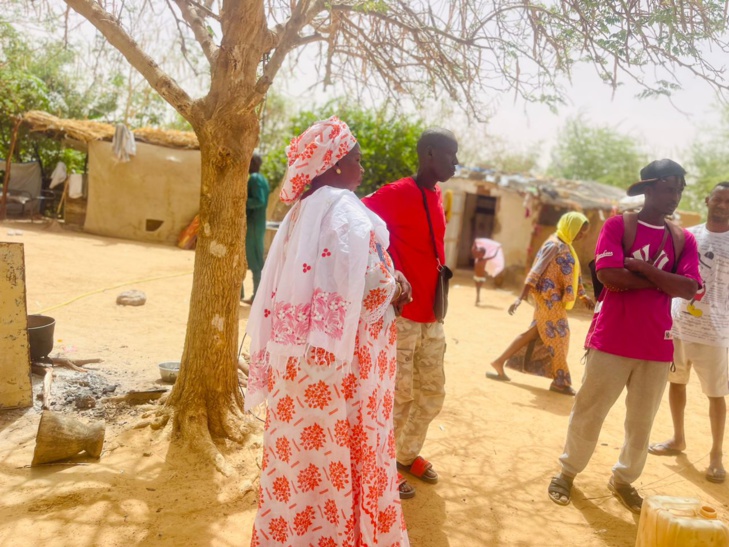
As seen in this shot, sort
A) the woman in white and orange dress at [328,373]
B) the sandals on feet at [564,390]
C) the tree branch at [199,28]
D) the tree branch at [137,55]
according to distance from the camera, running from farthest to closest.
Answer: the sandals on feet at [564,390], the tree branch at [199,28], the tree branch at [137,55], the woman in white and orange dress at [328,373]

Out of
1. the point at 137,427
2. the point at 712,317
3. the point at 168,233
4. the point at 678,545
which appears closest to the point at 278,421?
the point at 678,545

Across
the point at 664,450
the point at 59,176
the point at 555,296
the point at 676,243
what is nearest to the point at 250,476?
the point at 676,243

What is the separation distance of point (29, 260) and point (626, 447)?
9257mm

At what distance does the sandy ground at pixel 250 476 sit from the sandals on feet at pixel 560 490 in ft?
0.15

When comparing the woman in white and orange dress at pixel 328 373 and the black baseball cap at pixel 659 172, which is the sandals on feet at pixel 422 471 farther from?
the black baseball cap at pixel 659 172

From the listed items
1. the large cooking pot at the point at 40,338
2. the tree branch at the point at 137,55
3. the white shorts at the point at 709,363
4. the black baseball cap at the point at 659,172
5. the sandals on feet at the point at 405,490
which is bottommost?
the sandals on feet at the point at 405,490

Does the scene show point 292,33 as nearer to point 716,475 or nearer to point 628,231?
point 628,231

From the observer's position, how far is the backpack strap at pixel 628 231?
10.4ft

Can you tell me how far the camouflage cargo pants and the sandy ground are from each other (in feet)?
1.28

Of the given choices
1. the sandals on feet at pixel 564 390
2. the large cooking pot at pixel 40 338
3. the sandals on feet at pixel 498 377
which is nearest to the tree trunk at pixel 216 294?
the large cooking pot at pixel 40 338

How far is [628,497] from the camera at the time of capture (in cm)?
341

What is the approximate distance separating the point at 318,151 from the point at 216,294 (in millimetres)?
1555

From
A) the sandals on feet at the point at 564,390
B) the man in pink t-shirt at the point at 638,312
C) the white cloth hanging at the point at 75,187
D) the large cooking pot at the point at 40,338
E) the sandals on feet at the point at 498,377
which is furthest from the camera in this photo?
the white cloth hanging at the point at 75,187

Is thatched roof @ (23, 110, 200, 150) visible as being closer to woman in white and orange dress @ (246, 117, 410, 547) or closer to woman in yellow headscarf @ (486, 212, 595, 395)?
woman in yellow headscarf @ (486, 212, 595, 395)
